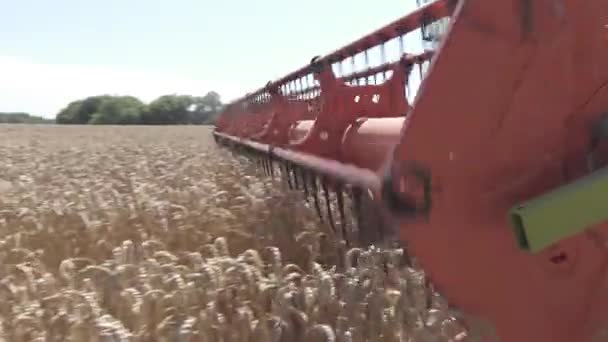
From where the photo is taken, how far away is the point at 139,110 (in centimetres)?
7388

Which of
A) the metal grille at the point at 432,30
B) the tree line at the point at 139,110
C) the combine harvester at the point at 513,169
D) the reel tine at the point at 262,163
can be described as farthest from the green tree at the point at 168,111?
the combine harvester at the point at 513,169

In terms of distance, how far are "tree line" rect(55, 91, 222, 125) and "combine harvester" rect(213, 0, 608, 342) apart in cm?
6528

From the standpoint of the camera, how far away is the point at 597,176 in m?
1.19

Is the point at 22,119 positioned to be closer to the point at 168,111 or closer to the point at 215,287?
the point at 168,111

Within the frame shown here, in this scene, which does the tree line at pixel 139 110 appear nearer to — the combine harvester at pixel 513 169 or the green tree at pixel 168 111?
the green tree at pixel 168 111

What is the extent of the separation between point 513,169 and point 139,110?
→ 74845mm

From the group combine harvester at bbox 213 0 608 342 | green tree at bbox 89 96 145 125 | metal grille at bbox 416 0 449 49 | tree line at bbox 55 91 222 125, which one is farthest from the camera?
green tree at bbox 89 96 145 125

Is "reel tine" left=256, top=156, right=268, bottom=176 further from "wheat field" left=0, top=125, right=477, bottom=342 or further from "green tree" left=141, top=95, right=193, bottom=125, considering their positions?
"green tree" left=141, top=95, right=193, bottom=125

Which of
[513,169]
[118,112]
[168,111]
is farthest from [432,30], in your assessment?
[118,112]

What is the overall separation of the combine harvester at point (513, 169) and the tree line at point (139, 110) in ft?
214

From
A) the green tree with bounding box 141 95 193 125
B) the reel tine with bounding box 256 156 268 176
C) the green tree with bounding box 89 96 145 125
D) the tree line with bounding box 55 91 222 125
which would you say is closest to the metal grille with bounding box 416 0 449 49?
the reel tine with bounding box 256 156 268 176

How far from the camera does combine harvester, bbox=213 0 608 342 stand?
4.07 ft

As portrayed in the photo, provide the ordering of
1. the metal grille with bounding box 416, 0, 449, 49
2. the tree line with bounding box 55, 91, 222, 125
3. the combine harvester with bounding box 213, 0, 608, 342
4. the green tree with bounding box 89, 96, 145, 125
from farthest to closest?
the green tree with bounding box 89, 96, 145, 125
the tree line with bounding box 55, 91, 222, 125
the metal grille with bounding box 416, 0, 449, 49
the combine harvester with bounding box 213, 0, 608, 342

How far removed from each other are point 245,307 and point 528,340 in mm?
1136
